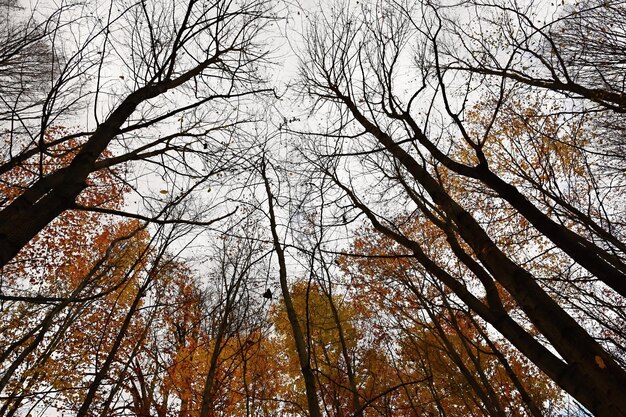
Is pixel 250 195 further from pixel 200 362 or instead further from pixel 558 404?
pixel 558 404

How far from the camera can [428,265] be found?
312cm

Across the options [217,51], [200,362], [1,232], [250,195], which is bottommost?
[1,232]

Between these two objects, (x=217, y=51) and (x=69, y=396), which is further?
(x=69, y=396)

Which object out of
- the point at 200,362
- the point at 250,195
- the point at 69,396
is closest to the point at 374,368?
the point at 200,362

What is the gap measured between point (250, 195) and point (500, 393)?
466 inches

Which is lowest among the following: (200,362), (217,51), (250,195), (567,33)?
(250,195)

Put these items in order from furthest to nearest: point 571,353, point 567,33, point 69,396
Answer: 1. point 69,396
2. point 567,33
3. point 571,353

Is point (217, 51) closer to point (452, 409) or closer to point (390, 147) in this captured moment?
point (390, 147)

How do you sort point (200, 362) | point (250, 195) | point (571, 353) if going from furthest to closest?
point (200, 362)
point (250, 195)
point (571, 353)

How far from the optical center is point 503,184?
8.38ft

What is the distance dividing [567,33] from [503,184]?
14.9ft

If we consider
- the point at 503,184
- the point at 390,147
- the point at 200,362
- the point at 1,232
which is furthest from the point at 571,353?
the point at 200,362

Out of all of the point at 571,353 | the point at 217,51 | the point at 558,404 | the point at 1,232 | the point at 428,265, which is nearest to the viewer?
the point at 1,232

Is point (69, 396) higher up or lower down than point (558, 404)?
higher up
